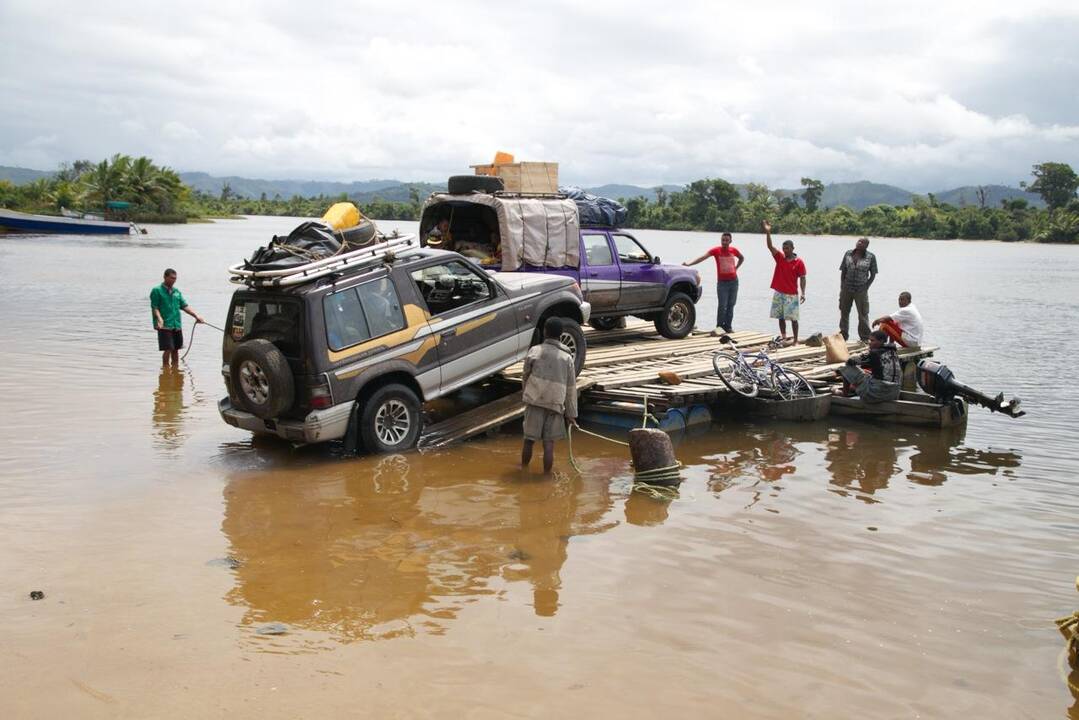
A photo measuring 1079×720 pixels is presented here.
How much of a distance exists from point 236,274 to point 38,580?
3684mm

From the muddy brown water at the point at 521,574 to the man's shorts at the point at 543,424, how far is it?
49 centimetres

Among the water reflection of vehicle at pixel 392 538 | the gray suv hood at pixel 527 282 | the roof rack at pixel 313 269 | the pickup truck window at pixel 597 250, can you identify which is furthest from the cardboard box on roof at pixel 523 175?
the water reflection of vehicle at pixel 392 538

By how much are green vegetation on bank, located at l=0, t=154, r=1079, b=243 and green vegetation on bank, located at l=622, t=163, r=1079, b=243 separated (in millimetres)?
105

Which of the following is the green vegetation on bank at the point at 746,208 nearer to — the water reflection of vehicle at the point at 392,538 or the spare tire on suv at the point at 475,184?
the spare tire on suv at the point at 475,184

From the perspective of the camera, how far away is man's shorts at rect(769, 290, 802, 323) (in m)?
15.0

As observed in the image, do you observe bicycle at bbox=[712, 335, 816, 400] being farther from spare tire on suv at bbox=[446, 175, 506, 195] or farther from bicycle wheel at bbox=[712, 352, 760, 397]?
spare tire on suv at bbox=[446, 175, 506, 195]

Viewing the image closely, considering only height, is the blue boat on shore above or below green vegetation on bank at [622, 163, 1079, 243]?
below

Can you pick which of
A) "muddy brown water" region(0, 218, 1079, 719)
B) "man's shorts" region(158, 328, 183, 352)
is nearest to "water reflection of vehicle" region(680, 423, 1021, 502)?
"muddy brown water" region(0, 218, 1079, 719)

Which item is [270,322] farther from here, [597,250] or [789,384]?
[789,384]

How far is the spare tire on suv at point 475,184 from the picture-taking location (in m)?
12.6

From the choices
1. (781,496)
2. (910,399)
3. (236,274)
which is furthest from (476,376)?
(910,399)

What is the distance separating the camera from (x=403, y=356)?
9.34m

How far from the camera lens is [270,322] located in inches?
352

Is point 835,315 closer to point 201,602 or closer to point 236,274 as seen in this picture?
point 236,274
